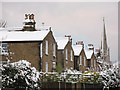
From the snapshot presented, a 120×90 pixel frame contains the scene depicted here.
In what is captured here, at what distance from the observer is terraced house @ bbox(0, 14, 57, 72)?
2727cm

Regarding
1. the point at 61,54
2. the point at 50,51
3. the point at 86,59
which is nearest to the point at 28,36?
the point at 50,51

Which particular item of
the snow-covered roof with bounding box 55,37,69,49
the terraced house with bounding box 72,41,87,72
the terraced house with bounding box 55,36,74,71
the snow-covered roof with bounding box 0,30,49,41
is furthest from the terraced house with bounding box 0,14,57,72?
the terraced house with bounding box 72,41,87,72

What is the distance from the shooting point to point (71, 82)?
21.2 m

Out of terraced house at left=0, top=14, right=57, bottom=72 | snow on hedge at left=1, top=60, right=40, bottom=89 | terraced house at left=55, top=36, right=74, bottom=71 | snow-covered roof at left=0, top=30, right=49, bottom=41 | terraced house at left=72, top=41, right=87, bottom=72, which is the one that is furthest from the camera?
terraced house at left=72, top=41, right=87, bottom=72

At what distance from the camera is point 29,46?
27438 millimetres

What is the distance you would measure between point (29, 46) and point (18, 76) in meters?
10.5

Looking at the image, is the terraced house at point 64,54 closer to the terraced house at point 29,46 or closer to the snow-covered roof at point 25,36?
the terraced house at point 29,46

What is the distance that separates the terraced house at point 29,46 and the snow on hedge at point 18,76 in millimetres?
9055

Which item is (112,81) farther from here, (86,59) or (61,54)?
(86,59)

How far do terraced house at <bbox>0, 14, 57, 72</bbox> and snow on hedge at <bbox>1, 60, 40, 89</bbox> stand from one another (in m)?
9.05

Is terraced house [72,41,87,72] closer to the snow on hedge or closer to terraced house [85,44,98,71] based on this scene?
terraced house [85,44,98,71]

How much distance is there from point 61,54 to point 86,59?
1233cm

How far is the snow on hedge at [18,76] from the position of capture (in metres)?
16.5

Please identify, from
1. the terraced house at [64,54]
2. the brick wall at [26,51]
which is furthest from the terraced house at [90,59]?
the brick wall at [26,51]
